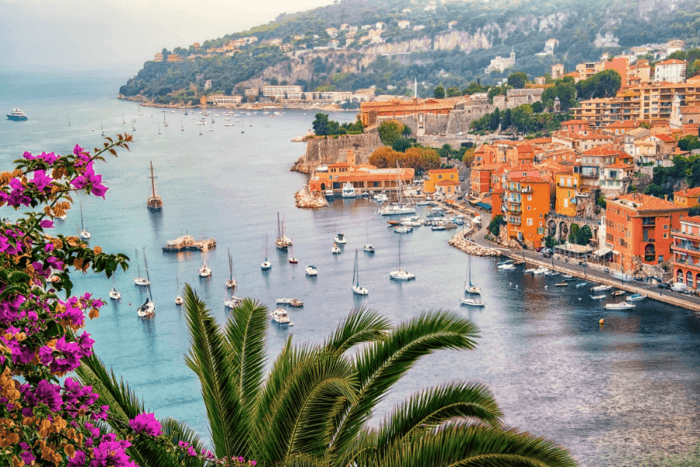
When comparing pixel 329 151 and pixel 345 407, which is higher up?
pixel 345 407

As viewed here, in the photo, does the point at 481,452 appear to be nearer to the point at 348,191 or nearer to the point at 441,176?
the point at 441,176

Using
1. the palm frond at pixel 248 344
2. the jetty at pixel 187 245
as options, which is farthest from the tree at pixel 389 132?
the palm frond at pixel 248 344

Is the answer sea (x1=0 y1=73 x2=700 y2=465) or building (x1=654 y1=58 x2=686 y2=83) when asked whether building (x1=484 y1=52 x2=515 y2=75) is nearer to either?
building (x1=654 y1=58 x2=686 y2=83)

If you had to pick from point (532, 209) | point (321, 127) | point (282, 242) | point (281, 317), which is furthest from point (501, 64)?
point (281, 317)

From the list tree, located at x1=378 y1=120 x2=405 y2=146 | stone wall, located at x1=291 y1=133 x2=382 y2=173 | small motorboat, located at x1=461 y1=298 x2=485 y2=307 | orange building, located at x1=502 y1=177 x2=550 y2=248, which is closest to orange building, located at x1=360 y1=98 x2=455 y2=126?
tree, located at x1=378 y1=120 x2=405 y2=146

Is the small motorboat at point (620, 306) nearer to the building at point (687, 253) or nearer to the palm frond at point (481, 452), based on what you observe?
the building at point (687, 253)

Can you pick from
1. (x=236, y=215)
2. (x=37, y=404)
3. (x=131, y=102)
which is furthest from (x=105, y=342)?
(x=131, y=102)
